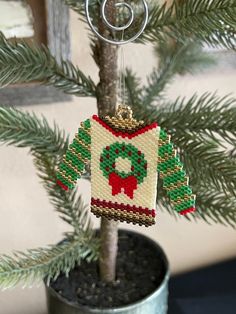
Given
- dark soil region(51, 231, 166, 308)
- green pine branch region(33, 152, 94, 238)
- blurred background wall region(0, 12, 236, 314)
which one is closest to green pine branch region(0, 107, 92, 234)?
green pine branch region(33, 152, 94, 238)

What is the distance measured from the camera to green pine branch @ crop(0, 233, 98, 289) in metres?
0.55

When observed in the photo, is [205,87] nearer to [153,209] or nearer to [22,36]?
[22,36]

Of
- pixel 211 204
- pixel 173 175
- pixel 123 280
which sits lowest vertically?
pixel 123 280

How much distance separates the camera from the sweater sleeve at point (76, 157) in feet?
1.50

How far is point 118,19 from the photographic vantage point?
0.53 meters

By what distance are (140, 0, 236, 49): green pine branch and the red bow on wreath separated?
6.7 inches

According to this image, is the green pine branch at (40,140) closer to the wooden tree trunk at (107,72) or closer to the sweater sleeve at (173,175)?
the wooden tree trunk at (107,72)

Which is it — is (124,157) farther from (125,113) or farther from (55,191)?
(55,191)

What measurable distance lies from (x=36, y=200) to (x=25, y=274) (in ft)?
1.09

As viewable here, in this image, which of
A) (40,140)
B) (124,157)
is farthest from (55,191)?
(124,157)

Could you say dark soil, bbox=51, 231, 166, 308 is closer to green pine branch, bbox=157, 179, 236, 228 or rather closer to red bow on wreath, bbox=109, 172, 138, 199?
green pine branch, bbox=157, 179, 236, 228

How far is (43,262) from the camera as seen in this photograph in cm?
59

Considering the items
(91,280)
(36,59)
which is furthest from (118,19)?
(91,280)

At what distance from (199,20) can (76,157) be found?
186 mm
